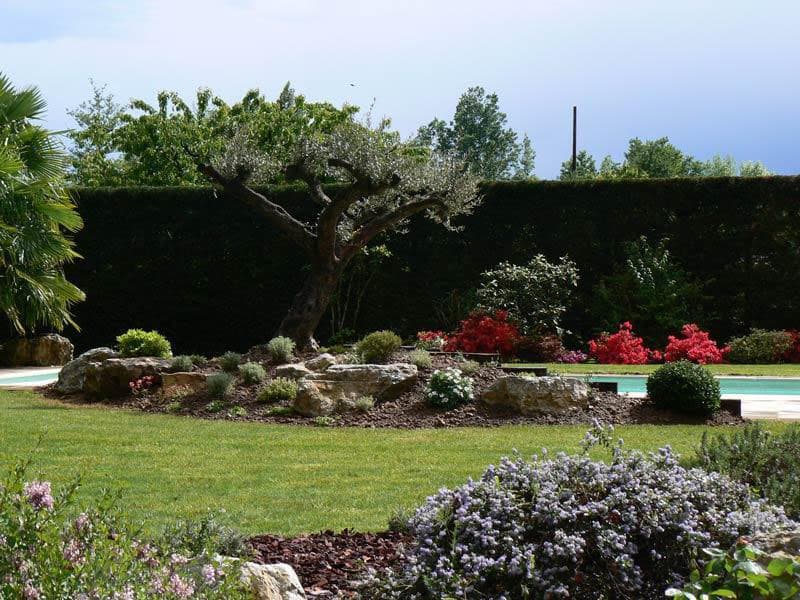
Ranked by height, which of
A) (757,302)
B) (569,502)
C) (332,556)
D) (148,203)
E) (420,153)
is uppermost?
(420,153)

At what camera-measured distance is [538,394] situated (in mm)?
10469

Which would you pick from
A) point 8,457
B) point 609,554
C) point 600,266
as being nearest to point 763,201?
point 600,266

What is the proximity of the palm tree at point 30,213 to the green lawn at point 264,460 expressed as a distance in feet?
6.68

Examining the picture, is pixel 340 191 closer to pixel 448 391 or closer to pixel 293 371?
pixel 293 371

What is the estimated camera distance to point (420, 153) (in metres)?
27.2

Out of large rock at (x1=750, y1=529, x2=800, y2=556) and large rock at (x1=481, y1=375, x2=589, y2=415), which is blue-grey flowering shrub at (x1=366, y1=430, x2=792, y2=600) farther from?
large rock at (x1=481, y1=375, x2=589, y2=415)

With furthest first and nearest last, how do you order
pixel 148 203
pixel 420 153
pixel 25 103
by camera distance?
pixel 420 153
pixel 148 203
pixel 25 103

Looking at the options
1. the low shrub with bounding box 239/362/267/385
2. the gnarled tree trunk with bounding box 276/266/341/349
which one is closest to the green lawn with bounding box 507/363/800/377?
the gnarled tree trunk with bounding box 276/266/341/349

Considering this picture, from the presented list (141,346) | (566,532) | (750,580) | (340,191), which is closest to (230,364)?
(141,346)

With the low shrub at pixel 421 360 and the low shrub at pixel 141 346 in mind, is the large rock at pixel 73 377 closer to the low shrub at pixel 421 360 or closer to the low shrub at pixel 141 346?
the low shrub at pixel 141 346

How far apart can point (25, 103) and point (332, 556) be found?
10.1 metres

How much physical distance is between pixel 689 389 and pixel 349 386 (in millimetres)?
3678

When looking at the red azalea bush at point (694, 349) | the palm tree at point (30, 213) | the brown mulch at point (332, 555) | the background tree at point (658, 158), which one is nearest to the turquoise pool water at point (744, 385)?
the red azalea bush at point (694, 349)

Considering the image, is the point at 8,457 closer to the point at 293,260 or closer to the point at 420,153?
the point at 293,260
